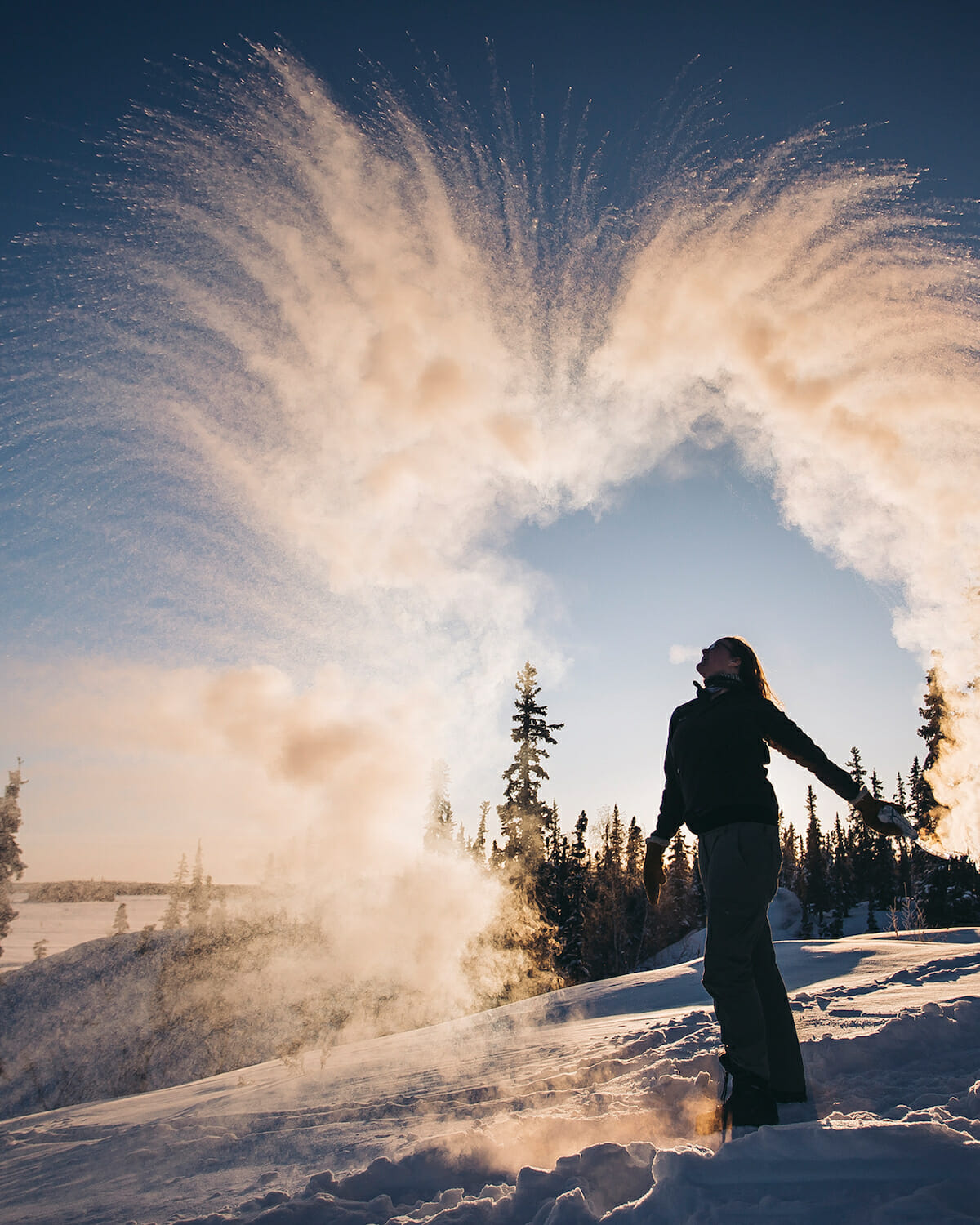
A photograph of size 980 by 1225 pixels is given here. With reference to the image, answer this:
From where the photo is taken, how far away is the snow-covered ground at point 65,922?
1984 inches

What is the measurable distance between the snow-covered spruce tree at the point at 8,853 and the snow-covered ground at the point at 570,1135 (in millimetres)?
31610

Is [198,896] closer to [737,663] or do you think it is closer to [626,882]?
[626,882]

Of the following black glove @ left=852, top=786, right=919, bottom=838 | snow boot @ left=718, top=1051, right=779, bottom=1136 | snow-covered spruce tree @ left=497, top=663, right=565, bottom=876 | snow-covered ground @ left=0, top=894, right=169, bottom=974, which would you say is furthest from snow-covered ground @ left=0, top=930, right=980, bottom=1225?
snow-covered ground @ left=0, top=894, right=169, bottom=974

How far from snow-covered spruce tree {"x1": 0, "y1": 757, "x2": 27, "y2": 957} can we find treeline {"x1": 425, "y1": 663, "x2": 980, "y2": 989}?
66.7 feet

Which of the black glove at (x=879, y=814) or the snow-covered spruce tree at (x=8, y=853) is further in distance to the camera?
the snow-covered spruce tree at (x=8, y=853)

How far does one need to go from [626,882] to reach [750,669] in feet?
168

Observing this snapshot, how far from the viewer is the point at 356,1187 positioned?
2.26m

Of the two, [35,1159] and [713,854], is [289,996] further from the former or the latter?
[713,854]

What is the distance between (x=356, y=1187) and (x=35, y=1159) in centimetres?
310

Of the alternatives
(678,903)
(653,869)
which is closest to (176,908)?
(678,903)

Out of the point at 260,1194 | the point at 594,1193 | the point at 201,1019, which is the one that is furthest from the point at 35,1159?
the point at 201,1019

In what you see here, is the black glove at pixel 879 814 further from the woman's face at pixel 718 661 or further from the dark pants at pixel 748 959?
the woman's face at pixel 718 661

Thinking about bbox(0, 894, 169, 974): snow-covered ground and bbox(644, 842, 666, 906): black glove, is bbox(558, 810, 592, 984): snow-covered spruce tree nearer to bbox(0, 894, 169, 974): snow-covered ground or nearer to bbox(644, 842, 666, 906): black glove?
bbox(644, 842, 666, 906): black glove

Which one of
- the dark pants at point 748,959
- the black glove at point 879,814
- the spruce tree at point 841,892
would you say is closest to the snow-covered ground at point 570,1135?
the dark pants at point 748,959
